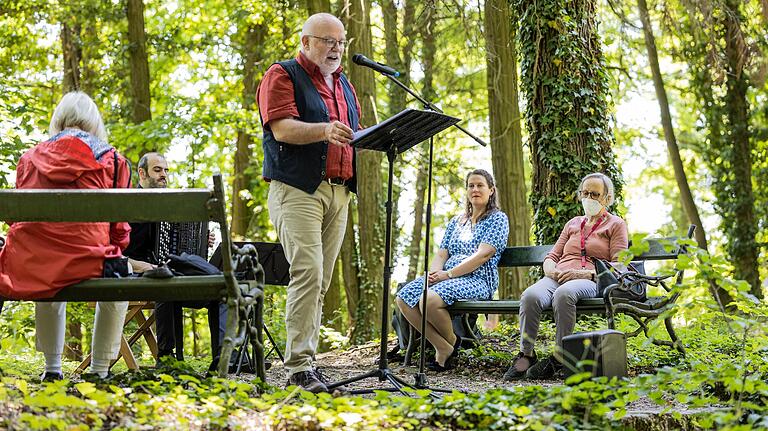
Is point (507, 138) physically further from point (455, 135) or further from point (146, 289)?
point (455, 135)

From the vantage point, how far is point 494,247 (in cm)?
718

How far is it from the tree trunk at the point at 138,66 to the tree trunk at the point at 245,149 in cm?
208

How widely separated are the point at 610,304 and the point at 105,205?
3459 millimetres

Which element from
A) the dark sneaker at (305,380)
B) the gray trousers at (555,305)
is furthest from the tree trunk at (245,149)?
the dark sneaker at (305,380)

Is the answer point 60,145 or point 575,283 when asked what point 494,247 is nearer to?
point 575,283

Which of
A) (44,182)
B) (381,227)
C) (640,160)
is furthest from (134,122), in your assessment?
(640,160)

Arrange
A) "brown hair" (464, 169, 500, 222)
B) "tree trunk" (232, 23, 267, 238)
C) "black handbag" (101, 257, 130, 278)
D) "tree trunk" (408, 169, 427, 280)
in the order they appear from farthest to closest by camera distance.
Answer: "tree trunk" (408, 169, 427, 280), "tree trunk" (232, 23, 267, 238), "brown hair" (464, 169, 500, 222), "black handbag" (101, 257, 130, 278)

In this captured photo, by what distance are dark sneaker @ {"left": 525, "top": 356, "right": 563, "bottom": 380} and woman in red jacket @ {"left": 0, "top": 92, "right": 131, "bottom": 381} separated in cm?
283

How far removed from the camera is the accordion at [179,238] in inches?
256

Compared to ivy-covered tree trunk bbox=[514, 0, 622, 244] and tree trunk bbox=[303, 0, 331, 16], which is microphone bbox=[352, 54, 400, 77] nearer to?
ivy-covered tree trunk bbox=[514, 0, 622, 244]

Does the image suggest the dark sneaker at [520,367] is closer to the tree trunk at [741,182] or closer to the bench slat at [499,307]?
the bench slat at [499,307]

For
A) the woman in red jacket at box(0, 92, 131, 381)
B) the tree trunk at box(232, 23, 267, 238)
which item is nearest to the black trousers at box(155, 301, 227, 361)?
the woman in red jacket at box(0, 92, 131, 381)

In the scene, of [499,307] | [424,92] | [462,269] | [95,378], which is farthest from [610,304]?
[424,92]

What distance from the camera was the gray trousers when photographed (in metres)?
6.31
